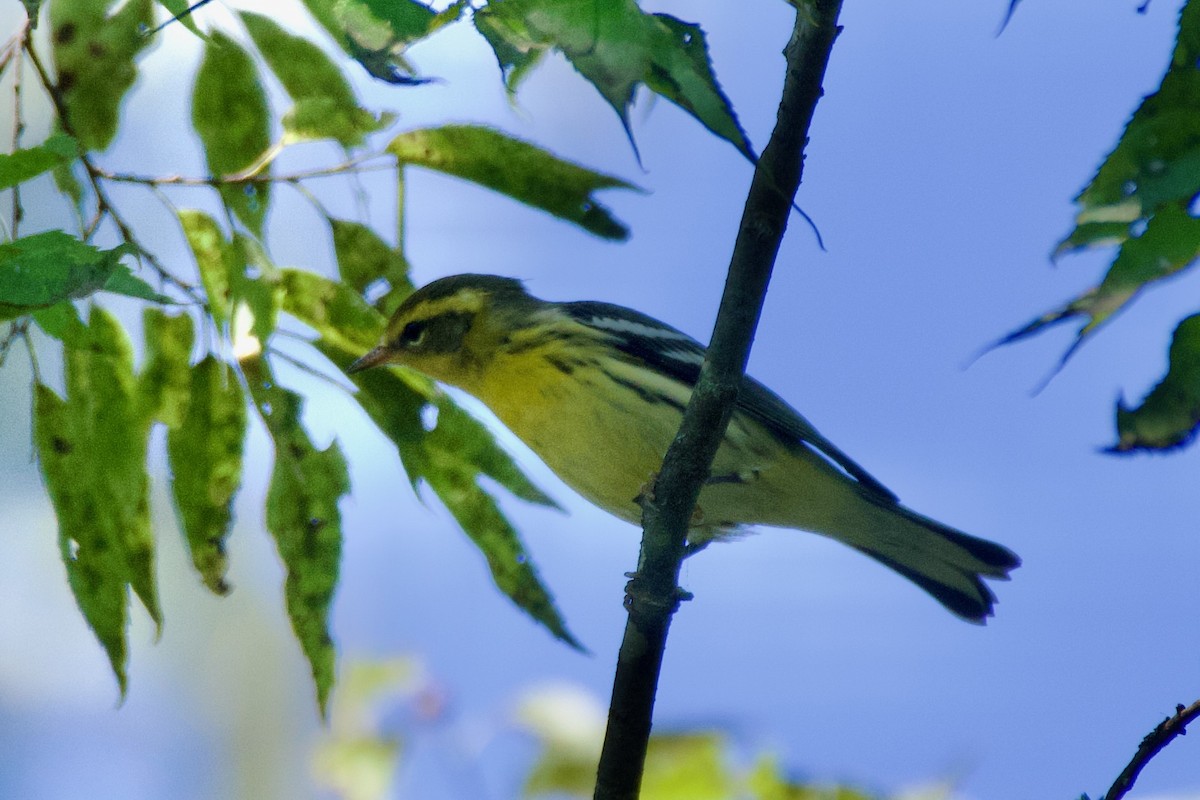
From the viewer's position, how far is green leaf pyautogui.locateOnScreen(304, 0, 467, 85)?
59.9 inches

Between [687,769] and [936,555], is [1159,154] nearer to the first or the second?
[687,769]

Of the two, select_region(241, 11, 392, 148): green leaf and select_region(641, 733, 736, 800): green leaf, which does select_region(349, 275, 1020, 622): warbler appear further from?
select_region(641, 733, 736, 800): green leaf

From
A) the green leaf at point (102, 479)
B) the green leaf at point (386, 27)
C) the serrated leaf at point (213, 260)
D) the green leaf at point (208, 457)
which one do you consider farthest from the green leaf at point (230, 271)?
the green leaf at point (386, 27)

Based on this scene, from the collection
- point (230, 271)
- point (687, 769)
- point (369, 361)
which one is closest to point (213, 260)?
point (230, 271)

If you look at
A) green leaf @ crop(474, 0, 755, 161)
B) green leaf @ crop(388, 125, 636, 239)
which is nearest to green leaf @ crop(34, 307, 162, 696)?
green leaf @ crop(388, 125, 636, 239)

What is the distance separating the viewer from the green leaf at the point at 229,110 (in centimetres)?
268

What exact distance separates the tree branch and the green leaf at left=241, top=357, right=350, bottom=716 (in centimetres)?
59

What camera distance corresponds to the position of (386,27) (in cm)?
154

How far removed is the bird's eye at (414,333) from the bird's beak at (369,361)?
2.95 feet

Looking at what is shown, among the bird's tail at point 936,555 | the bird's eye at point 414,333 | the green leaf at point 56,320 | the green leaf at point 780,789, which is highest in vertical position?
the bird's eye at point 414,333

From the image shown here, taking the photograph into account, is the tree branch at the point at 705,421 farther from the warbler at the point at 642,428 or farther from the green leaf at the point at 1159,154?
the warbler at the point at 642,428

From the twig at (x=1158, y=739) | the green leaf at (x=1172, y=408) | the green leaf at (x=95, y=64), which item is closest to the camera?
the green leaf at (x=1172, y=408)

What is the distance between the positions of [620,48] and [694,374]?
8.71ft

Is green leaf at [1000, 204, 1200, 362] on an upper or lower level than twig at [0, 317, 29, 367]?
lower
